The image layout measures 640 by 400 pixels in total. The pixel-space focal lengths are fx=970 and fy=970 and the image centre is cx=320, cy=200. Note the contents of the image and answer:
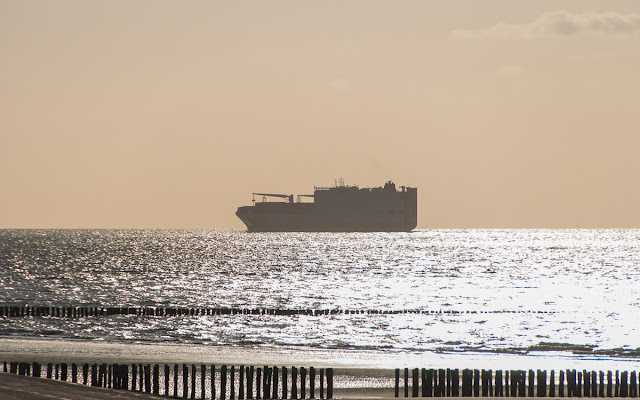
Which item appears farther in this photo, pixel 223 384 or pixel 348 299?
pixel 348 299

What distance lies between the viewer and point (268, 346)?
136 feet

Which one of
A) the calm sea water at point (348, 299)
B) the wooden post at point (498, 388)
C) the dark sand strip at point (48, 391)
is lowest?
the calm sea water at point (348, 299)

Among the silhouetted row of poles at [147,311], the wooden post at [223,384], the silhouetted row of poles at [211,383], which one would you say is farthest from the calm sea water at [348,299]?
the wooden post at [223,384]

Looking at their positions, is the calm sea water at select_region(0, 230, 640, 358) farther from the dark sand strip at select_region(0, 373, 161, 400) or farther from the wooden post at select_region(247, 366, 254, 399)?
the dark sand strip at select_region(0, 373, 161, 400)

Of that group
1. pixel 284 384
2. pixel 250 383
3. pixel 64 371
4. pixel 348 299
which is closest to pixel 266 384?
pixel 250 383

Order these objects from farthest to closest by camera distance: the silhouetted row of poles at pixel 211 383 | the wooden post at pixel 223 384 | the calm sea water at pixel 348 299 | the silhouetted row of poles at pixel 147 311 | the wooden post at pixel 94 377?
1. the silhouetted row of poles at pixel 147 311
2. the calm sea water at pixel 348 299
3. the wooden post at pixel 94 377
4. the silhouetted row of poles at pixel 211 383
5. the wooden post at pixel 223 384

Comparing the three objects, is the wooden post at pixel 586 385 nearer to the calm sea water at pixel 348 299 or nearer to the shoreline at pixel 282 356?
the shoreline at pixel 282 356

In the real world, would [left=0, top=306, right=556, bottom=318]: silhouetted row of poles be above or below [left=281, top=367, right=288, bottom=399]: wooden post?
below

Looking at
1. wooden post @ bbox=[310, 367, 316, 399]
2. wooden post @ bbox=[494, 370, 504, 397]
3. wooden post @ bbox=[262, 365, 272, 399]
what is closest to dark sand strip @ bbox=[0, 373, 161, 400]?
wooden post @ bbox=[262, 365, 272, 399]

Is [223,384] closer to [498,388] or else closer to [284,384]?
[284,384]

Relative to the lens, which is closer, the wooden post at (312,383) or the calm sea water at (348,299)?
the wooden post at (312,383)

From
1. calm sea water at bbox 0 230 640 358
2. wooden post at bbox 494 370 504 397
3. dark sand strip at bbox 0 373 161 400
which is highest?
dark sand strip at bbox 0 373 161 400

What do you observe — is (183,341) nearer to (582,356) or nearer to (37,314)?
(37,314)

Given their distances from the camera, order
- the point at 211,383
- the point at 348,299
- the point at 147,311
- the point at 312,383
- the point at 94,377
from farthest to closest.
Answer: the point at 348,299
the point at 147,311
the point at 211,383
the point at 94,377
the point at 312,383
